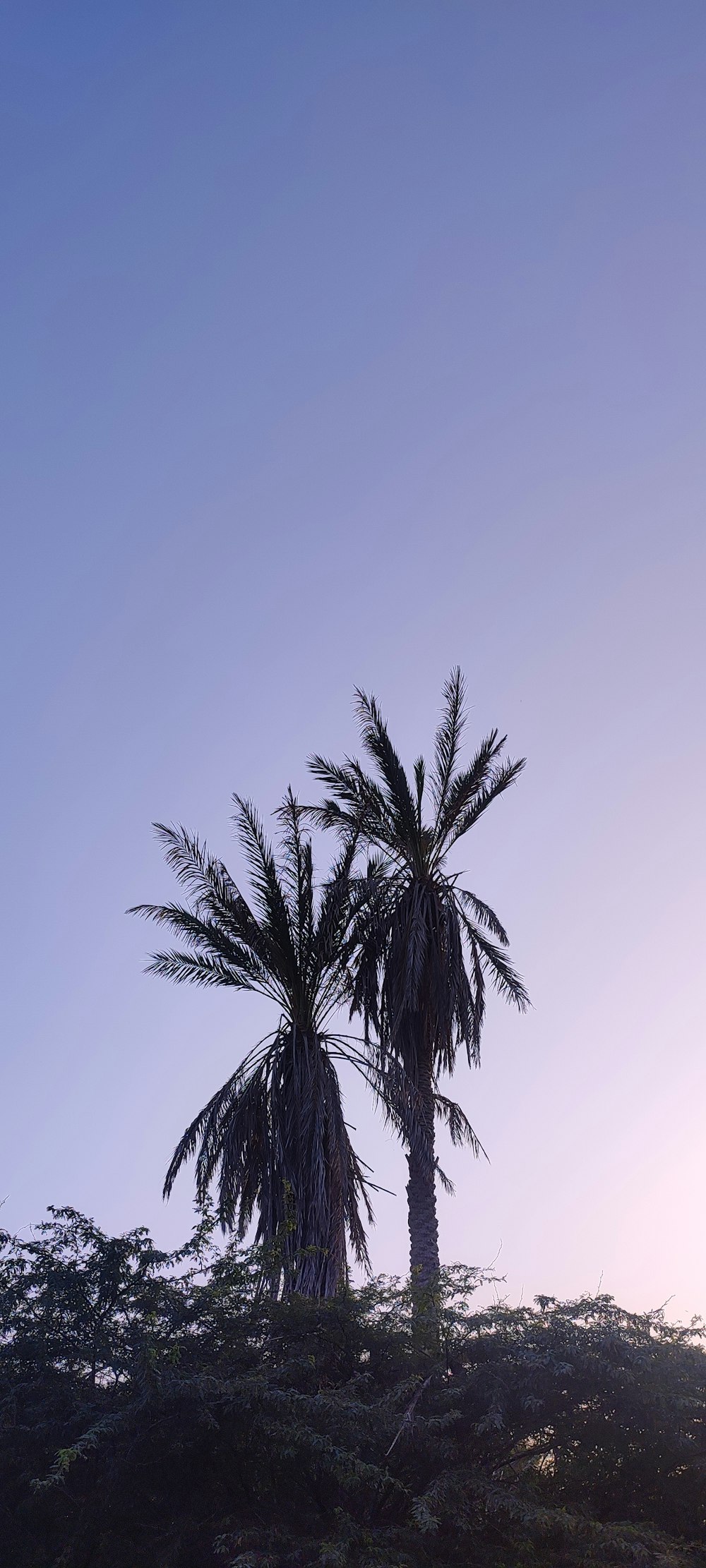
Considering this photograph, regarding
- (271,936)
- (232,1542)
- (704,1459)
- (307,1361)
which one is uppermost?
(271,936)

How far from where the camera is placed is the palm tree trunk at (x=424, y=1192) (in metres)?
18.7

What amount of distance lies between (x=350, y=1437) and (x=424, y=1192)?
728 centimetres

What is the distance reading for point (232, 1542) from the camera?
36.8 ft

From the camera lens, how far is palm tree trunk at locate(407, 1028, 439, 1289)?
61.5ft

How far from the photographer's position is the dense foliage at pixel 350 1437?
1168 centimetres

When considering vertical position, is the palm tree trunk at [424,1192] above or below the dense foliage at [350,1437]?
above

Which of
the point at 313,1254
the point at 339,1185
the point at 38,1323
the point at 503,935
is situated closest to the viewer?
the point at 38,1323

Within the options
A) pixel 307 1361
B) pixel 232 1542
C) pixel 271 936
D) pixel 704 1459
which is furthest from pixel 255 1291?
pixel 271 936

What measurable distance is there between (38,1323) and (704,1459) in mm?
7300

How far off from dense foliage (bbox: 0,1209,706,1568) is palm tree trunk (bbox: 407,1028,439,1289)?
15.9ft

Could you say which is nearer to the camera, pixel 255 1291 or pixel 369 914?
pixel 255 1291

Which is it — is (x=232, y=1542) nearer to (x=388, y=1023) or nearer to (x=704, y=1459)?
(x=704, y=1459)

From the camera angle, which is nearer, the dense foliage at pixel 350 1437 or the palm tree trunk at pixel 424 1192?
the dense foliage at pixel 350 1437

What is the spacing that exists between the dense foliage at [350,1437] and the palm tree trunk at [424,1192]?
4835mm
